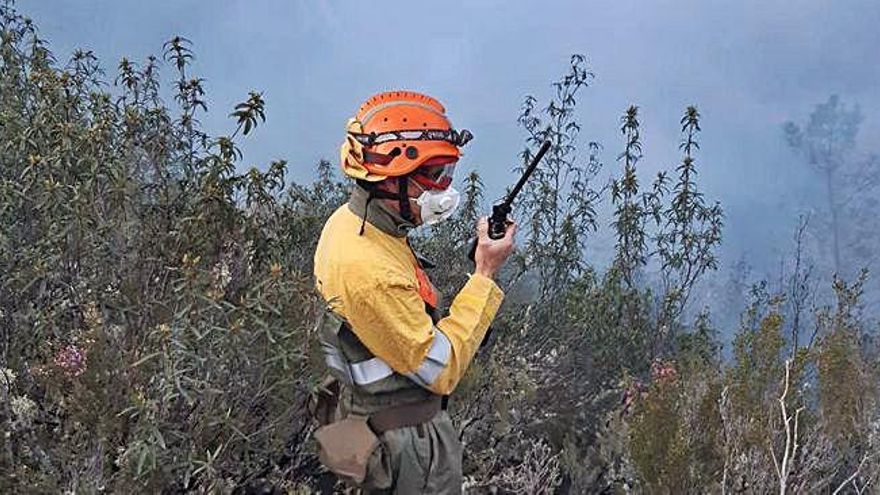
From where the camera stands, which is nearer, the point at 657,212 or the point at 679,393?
the point at 679,393

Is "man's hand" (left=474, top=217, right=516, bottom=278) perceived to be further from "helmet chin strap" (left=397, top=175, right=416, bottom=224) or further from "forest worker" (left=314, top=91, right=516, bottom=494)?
"helmet chin strap" (left=397, top=175, right=416, bottom=224)

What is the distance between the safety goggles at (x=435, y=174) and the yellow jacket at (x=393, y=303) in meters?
0.17

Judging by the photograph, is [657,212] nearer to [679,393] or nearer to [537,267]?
[537,267]

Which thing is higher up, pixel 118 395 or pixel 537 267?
pixel 537 267

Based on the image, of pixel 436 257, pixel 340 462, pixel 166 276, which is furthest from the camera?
pixel 436 257

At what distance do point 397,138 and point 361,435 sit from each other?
74cm

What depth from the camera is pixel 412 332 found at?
241cm

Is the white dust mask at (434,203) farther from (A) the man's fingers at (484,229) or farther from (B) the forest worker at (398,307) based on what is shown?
(A) the man's fingers at (484,229)

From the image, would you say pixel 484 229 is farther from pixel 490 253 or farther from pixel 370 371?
pixel 370 371

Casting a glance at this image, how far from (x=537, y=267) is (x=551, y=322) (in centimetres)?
35

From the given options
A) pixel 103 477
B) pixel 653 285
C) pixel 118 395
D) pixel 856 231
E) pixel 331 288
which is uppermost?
pixel 856 231

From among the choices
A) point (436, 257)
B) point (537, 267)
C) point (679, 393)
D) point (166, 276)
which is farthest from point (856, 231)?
point (166, 276)

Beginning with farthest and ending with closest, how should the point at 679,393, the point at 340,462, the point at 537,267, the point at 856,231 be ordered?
the point at 856,231
the point at 537,267
the point at 679,393
the point at 340,462

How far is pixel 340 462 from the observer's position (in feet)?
8.27
